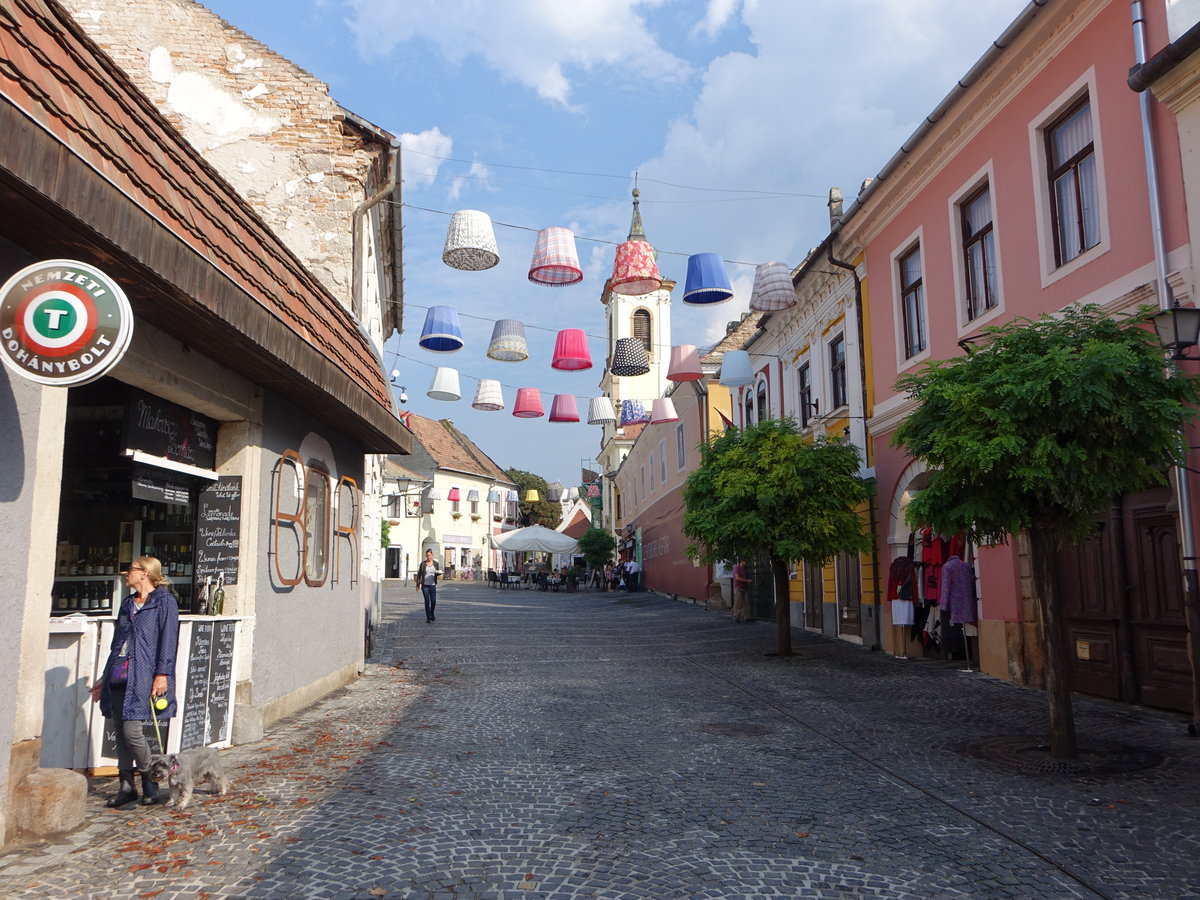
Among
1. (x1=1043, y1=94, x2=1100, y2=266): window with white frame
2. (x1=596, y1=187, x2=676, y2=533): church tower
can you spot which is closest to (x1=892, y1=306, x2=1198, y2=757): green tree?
(x1=1043, y1=94, x2=1100, y2=266): window with white frame

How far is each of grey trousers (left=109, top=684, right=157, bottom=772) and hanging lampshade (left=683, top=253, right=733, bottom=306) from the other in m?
10.8

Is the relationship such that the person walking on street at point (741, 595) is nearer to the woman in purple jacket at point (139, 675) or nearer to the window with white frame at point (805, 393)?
the window with white frame at point (805, 393)

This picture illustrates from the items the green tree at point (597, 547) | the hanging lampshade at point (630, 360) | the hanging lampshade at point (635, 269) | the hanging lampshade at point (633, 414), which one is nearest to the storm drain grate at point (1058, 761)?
the hanging lampshade at point (635, 269)

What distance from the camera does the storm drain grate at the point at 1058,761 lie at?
6430mm

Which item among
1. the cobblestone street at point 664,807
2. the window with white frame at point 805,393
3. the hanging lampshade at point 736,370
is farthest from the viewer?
the window with white frame at point 805,393

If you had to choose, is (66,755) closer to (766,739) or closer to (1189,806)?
(766,739)

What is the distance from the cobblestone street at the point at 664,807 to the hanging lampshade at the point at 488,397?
31.9ft

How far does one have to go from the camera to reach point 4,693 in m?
4.62

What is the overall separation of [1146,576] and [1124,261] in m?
3.06

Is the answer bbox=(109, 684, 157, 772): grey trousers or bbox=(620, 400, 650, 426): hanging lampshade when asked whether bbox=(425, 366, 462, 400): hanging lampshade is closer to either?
bbox=(109, 684, 157, 772): grey trousers

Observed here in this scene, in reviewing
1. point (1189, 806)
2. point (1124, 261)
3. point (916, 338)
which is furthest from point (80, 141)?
point (916, 338)

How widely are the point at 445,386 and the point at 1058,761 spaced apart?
526 inches

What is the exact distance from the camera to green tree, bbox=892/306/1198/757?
244 inches

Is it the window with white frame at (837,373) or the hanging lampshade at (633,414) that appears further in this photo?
the hanging lampshade at (633,414)
